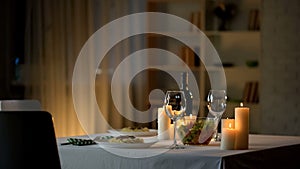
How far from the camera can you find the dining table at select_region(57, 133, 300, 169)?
8.74 feet

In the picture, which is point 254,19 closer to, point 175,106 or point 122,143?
point 175,106

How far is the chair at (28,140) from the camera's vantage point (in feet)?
8.02

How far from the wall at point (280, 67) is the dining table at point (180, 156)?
3.04 metres

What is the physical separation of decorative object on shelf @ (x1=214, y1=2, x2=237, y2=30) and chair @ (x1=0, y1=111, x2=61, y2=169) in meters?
4.13

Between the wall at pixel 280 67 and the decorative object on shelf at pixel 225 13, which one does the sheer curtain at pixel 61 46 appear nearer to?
the decorative object on shelf at pixel 225 13

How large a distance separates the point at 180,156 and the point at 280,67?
3666mm

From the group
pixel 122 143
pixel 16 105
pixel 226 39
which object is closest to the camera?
pixel 122 143

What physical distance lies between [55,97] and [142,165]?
3544mm

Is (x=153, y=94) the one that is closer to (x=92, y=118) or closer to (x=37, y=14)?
(x=92, y=118)

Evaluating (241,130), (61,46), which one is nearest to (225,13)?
(61,46)

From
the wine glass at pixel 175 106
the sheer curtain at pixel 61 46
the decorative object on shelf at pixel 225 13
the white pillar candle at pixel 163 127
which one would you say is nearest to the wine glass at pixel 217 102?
the wine glass at pixel 175 106

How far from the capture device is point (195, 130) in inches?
121

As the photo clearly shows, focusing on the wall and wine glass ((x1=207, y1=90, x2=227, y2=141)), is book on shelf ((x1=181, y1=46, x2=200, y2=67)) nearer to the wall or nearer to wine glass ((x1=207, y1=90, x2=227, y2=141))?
the wall

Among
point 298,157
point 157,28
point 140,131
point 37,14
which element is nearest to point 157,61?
point 157,28
